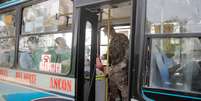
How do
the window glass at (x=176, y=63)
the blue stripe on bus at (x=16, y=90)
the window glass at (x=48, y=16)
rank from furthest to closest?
the blue stripe on bus at (x=16, y=90)
the window glass at (x=48, y=16)
the window glass at (x=176, y=63)

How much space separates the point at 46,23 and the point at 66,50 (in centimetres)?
69

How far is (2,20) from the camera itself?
6.48 m

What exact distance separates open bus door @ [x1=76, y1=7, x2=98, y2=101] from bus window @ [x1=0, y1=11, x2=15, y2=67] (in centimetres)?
183

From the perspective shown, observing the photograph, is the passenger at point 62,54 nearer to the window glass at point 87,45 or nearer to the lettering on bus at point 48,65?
the lettering on bus at point 48,65

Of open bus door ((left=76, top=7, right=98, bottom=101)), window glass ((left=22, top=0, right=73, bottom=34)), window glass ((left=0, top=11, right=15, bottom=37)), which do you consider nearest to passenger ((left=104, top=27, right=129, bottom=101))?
open bus door ((left=76, top=7, right=98, bottom=101))

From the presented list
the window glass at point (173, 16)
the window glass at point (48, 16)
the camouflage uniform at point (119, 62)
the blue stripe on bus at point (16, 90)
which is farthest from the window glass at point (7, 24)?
the window glass at point (173, 16)

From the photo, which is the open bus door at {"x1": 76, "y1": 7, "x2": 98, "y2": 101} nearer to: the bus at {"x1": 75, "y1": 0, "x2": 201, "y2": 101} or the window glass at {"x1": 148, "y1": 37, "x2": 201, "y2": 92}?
the bus at {"x1": 75, "y1": 0, "x2": 201, "y2": 101}

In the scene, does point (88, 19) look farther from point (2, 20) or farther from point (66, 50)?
point (2, 20)

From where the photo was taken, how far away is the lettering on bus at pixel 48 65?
4496mm

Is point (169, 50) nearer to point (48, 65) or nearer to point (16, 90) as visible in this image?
point (48, 65)

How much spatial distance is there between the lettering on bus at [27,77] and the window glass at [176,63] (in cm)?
235

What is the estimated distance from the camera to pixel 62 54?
4.46 metres

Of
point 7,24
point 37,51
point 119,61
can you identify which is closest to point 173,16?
point 119,61

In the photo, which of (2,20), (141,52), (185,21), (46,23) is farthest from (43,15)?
(185,21)
